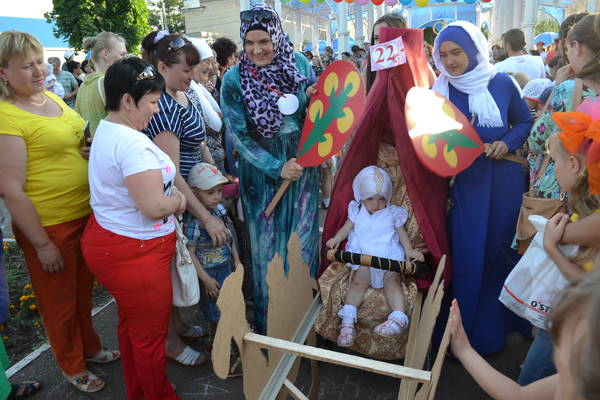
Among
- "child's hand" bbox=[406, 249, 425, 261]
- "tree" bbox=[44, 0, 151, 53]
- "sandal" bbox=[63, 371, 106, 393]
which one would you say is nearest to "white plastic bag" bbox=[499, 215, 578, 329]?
"child's hand" bbox=[406, 249, 425, 261]

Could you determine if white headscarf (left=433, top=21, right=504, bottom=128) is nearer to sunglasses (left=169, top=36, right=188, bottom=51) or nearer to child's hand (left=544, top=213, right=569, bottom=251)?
child's hand (left=544, top=213, right=569, bottom=251)

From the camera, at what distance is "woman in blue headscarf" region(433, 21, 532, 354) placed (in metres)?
2.35

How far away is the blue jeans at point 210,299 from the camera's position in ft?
8.36

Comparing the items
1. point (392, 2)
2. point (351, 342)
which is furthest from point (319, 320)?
point (392, 2)

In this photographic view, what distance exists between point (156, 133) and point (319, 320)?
1276 mm

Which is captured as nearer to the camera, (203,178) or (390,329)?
A: (390,329)

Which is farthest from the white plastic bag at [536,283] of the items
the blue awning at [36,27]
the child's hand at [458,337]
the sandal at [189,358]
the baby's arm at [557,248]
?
the blue awning at [36,27]

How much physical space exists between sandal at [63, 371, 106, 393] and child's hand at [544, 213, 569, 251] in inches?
95.8

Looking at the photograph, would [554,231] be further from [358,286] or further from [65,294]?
[65,294]

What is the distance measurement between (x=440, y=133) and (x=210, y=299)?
1646 millimetres

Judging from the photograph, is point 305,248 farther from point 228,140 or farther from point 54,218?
point 54,218

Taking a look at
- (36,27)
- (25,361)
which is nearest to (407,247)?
(25,361)

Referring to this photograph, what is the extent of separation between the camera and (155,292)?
1969 millimetres

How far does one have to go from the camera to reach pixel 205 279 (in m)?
2.42
